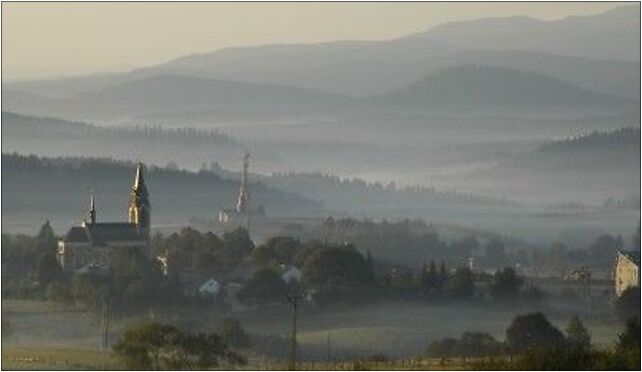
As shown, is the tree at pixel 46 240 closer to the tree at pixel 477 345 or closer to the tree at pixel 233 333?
the tree at pixel 233 333

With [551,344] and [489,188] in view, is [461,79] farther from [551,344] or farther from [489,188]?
[551,344]

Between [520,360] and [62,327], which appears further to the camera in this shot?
[62,327]

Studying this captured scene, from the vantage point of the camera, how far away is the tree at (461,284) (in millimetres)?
10859

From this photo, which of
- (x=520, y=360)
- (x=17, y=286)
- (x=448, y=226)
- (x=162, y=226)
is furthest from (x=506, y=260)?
(x=17, y=286)

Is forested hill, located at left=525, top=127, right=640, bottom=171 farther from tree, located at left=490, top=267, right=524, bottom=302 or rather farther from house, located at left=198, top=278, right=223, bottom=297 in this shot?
house, located at left=198, top=278, right=223, bottom=297

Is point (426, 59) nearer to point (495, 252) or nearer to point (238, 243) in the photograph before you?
point (495, 252)

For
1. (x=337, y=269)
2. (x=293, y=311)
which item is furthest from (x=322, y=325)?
(x=337, y=269)

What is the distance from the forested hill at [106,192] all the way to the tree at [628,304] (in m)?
1.96

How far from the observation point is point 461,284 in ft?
36.0

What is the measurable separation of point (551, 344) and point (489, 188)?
3.93ft

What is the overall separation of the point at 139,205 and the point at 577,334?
2816 millimetres

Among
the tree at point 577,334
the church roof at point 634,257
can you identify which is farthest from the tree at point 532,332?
the church roof at point 634,257

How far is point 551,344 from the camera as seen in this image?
10.4 meters

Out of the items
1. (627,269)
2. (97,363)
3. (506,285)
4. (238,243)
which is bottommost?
(97,363)
